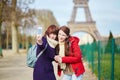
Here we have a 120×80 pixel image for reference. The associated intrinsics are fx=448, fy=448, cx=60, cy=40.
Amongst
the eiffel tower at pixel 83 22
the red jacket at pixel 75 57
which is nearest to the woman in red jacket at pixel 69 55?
the red jacket at pixel 75 57

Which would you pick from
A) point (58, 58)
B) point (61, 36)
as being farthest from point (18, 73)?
point (58, 58)

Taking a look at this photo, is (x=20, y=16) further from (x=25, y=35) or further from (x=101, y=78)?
(x=101, y=78)

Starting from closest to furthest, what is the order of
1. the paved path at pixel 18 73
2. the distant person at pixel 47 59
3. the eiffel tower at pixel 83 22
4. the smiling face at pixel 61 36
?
the distant person at pixel 47 59, the smiling face at pixel 61 36, the paved path at pixel 18 73, the eiffel tower at pixel 83 22

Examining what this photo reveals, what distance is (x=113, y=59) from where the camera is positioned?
11352 mm

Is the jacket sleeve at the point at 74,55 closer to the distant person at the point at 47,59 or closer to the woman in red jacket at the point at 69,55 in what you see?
the woman in red jacket at the point at 69,55

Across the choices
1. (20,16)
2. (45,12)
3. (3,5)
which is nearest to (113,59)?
(3,5)

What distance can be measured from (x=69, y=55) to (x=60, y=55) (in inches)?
7.2

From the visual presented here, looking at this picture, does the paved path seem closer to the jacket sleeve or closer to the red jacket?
the red jacket

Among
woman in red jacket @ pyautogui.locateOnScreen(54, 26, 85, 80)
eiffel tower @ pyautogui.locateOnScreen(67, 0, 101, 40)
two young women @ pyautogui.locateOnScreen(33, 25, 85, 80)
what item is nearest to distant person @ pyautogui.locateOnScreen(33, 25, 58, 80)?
two young women @ pyautogui.locateOnScreen(33, 25, 85, 80)

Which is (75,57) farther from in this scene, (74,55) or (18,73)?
(18,73)

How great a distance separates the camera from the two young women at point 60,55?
22.5 ft

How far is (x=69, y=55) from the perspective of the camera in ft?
25.0

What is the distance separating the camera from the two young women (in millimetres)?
6852

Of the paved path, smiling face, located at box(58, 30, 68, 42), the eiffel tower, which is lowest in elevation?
the eiffel tower
